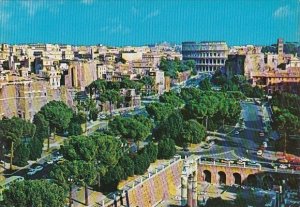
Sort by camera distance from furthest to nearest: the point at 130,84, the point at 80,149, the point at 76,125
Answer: the point at 130,84, the point at 76,125, the point at 80,149

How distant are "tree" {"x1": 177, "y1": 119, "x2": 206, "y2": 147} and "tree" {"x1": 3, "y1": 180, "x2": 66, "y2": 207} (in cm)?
965

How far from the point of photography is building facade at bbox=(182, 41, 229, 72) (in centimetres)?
6362

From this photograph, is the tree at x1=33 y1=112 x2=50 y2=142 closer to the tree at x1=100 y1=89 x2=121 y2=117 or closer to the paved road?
the paved road

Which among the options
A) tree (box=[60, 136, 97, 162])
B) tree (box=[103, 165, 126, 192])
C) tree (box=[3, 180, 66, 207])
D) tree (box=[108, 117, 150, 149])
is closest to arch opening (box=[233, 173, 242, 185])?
tree (box=[108, 117, 150, 149])

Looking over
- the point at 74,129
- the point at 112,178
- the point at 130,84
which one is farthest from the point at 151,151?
the point at 130,84

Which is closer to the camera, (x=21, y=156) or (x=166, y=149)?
(x=21, y=156)

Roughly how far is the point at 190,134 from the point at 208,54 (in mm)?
45281

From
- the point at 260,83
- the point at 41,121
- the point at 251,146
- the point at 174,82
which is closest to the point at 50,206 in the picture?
the point at 41,121

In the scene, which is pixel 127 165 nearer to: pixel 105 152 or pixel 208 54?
pixel 105 152

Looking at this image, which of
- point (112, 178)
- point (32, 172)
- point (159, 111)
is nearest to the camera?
point (112, 178)

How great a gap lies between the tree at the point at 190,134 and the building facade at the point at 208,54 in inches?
1668

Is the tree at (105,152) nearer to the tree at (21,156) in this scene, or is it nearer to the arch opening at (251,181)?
the tree at (21,156)

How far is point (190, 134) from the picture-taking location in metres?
20.4

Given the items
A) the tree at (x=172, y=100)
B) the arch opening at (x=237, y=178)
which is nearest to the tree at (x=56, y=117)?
the tree at (x=172, y=100)
